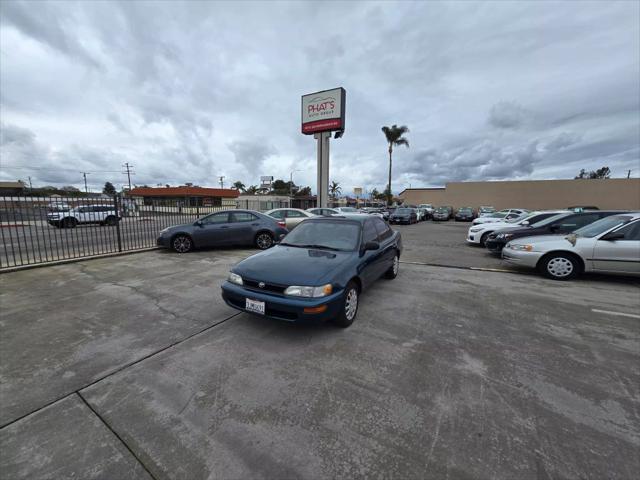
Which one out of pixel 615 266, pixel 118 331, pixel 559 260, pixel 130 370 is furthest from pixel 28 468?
pixel 615 266

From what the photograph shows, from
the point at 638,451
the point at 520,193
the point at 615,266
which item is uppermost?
the point at 520,193

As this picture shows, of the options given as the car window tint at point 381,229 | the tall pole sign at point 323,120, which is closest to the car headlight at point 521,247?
the car window tint at point 381,229

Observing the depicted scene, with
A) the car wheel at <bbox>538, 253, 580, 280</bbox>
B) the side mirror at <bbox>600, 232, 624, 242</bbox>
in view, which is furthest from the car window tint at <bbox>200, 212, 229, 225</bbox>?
the side mirror at <bbox>600, 232, 624, 242</bbox>

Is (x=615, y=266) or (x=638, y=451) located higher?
(x=615, y=266)

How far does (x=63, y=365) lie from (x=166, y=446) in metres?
1.77

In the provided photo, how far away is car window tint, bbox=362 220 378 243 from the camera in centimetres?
429

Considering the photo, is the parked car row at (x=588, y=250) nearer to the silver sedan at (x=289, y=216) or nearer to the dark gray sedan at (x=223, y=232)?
the dark gray sedan at (x=223, y=232)

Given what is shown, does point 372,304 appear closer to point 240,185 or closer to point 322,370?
point 322,370

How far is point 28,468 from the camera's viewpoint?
161 cm

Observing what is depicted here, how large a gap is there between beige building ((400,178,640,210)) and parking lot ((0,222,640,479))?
36781 mm

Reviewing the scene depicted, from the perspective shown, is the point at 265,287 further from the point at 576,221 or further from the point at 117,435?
the point at 576,221

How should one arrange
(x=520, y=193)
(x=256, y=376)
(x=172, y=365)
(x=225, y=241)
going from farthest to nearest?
(x=520, y=193) → (x=225, y=241) → (x=172, y=365) → (x=256, y=376)

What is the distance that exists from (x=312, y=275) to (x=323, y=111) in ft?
64.3

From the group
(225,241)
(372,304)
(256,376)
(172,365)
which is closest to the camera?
(256,376)
